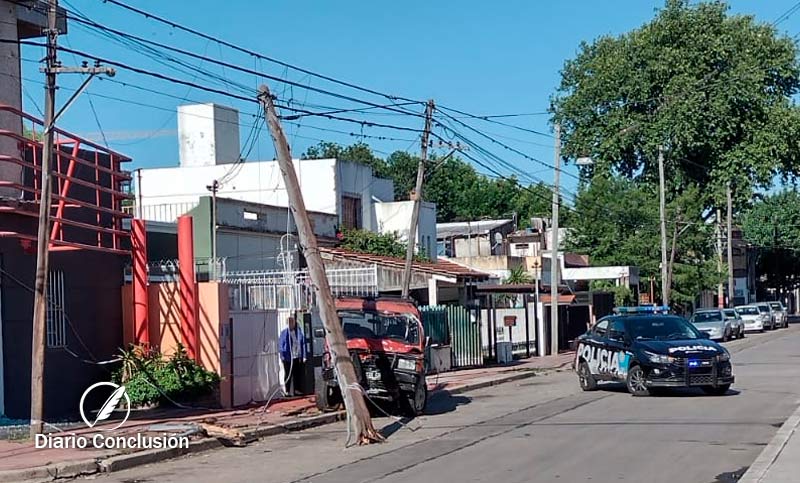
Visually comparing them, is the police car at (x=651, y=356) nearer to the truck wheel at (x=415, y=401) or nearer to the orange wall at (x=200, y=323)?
the truck wheel at (x=415, y=401)

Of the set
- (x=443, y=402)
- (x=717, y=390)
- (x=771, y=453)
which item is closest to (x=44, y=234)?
(x=771, y=453)

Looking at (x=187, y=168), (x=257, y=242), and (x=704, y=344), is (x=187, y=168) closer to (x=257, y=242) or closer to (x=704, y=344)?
(x=257, y=242)

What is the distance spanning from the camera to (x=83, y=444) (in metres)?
15.2

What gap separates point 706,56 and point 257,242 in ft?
136

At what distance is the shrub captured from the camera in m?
19.6

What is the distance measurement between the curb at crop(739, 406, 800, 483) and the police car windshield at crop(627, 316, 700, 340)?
563cm

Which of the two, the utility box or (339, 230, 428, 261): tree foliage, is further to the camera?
(339, 230, 428, 261): tree foliage

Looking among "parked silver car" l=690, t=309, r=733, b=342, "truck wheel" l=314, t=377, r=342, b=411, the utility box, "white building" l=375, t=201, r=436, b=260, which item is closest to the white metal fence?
"truck wheel" l=314, t=377, r=342, b=411

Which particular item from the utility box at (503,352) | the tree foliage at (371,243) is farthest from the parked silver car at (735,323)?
the utility box at (503,352)

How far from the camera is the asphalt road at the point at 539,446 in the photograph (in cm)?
1260

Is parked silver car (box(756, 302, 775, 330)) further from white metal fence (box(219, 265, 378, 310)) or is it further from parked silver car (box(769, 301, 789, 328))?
white metal fence (box(219, 265, 378, 310))

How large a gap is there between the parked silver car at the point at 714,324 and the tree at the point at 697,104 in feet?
55.1

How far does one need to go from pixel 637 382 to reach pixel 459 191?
71.2m

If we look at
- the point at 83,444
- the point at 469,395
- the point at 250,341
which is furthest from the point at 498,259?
the point at 83,444
